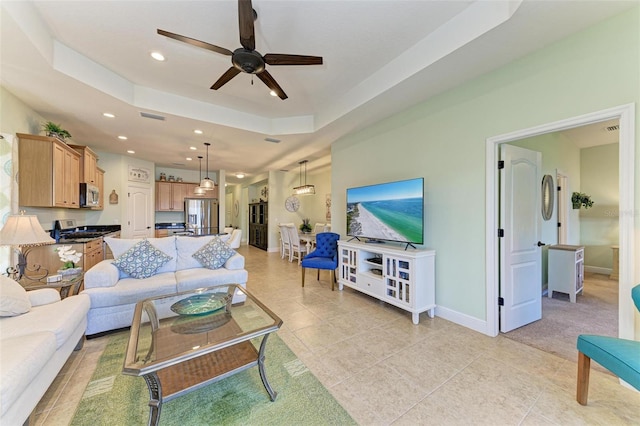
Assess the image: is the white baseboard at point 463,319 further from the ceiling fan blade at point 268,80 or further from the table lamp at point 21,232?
the table lamp at point 21,232

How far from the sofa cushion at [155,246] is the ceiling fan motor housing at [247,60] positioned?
2.63 meters

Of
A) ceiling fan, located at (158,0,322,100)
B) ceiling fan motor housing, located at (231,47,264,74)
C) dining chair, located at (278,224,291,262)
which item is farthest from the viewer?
dining chair, located at (278,224,291,262)

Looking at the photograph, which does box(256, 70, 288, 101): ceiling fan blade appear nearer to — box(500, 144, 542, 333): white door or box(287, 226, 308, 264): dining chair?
box(500, 144, 542, 333): white door

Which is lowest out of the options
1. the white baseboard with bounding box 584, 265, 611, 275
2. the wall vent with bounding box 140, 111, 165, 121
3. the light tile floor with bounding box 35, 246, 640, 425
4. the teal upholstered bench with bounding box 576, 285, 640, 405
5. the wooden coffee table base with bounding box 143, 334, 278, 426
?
the light tile floor with bounding box 35, 246, 640, 425

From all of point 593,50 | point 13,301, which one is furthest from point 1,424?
point 593,50

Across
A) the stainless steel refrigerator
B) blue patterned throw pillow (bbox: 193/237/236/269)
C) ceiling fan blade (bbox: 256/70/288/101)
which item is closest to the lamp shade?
blue patterned throw pillow (bbox: 193/237/236/269)

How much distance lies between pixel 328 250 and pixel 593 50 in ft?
12.7

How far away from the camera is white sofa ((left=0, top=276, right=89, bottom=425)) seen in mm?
1198

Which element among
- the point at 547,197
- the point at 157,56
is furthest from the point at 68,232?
the point at 547,197

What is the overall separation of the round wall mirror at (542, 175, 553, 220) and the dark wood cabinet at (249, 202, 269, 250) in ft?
22.7

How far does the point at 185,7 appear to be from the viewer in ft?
6.64

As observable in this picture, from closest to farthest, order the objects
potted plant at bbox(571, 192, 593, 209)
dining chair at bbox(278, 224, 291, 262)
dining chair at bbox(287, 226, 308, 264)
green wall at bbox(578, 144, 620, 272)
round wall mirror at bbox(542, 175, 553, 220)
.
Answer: round wall mirror at bbox(542, 175, 553, 220) → potted plant at bbox(571, 192, 593, 209) → green wall at bbox(578, 144, 620, 272) → dining chair at bbox(287, 226, 308, 264) → dining chair at bbox(278, 224, 291, 262)

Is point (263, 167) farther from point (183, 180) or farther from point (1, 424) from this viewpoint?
point (1, 424)

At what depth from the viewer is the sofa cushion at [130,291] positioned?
2457 mm
